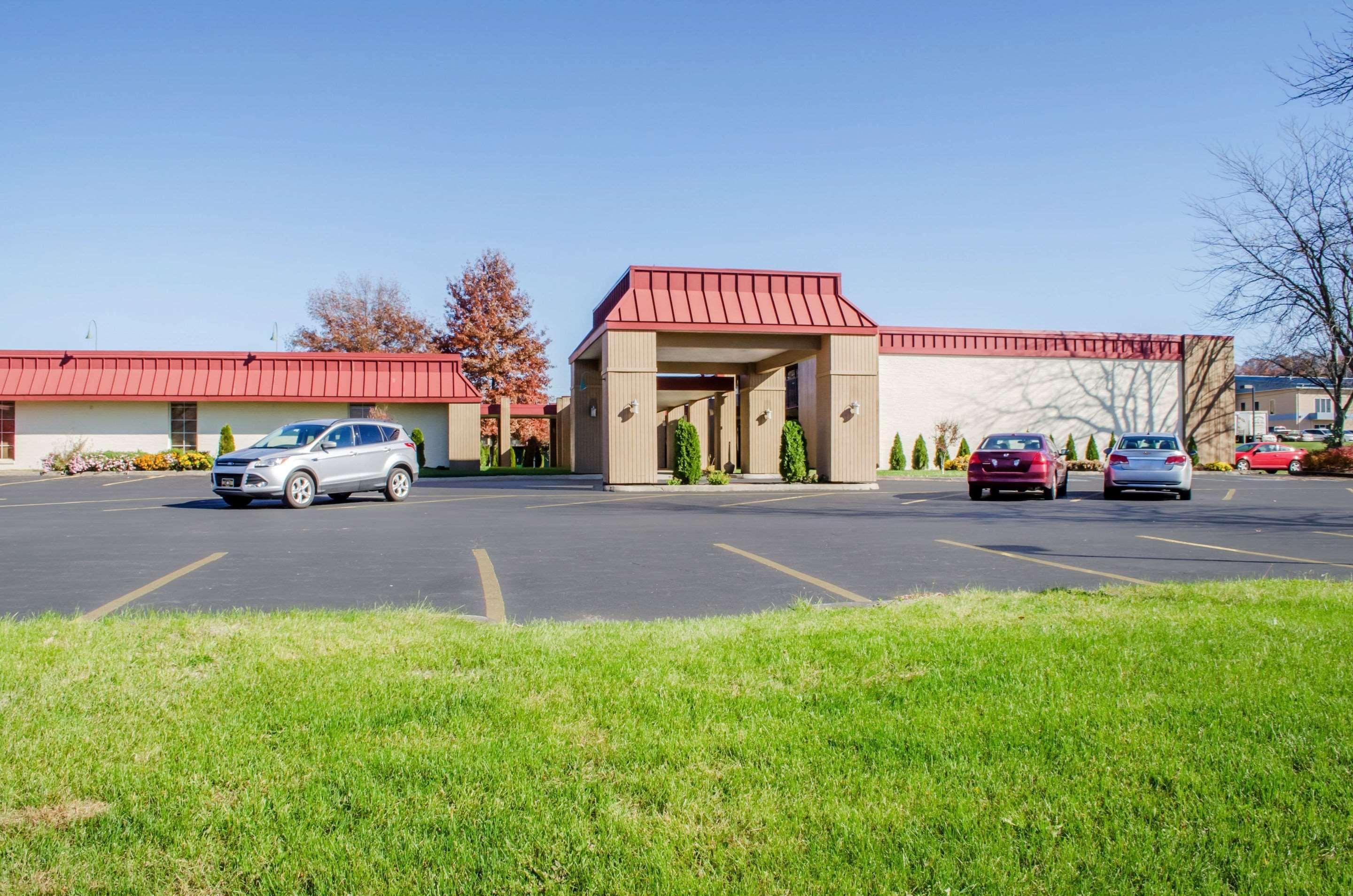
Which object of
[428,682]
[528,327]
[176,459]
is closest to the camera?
[428,682]

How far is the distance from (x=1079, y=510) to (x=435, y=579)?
13599mm

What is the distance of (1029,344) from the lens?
136 ft

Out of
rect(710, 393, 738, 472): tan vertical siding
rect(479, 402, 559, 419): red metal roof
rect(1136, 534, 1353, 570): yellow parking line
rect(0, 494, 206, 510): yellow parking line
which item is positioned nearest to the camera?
rect(1136, 534, 1353, 570): yellow parking line

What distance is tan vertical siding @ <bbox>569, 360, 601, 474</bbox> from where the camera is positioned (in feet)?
118

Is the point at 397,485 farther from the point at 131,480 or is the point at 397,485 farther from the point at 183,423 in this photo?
the point at 183,423

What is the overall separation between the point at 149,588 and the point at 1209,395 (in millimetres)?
45468

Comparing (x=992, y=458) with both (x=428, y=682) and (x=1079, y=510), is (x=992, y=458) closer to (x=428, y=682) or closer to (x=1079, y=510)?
(x=1079, y=510)

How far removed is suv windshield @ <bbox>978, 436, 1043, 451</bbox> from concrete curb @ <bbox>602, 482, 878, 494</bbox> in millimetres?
4585

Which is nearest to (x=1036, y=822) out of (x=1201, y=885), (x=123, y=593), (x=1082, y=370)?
(x=1201, y=885)

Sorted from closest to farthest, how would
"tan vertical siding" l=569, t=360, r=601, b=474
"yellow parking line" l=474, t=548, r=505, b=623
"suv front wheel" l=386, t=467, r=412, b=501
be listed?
"yellow parking line" l=474, t=548, r=505, b=623 < "suv front wheel" l=386, t=467, r=412, b=501 < "tan vertical siding" l=569, t=360, r=601, b=474

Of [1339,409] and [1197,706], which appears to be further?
[1339,409]

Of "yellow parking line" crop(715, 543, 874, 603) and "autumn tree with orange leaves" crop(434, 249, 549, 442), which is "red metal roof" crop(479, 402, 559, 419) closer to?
"autumn tree with orange leaves" crop(434, 249, 549, 442)

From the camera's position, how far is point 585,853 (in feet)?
10.2

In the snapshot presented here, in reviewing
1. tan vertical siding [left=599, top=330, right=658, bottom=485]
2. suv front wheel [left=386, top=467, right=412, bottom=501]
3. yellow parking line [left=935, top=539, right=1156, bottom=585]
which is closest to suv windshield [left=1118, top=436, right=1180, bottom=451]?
tan vertical siding [left=599, top=330, right=658, bottom=485]
